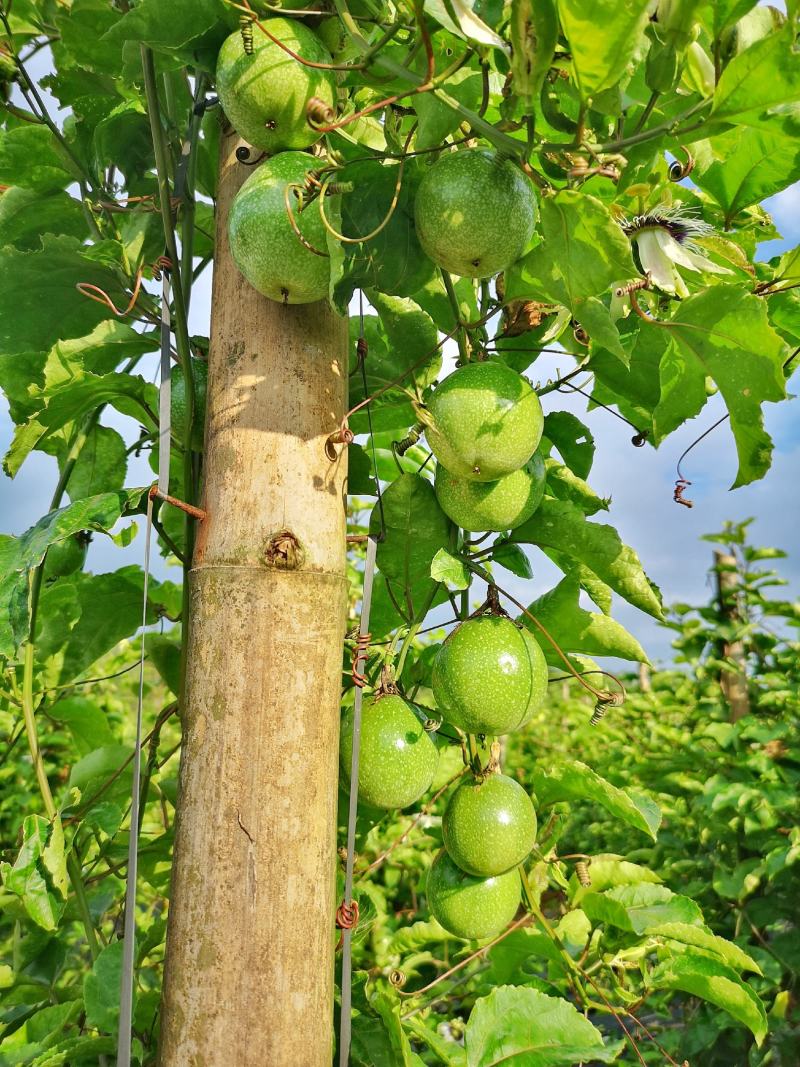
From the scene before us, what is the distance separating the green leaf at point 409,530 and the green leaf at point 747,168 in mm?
595

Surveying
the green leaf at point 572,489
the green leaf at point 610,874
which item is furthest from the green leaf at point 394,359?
the green leaf at point 610,874

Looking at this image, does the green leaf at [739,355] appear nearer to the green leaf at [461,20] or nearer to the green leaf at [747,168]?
the green leaf at [747,168]

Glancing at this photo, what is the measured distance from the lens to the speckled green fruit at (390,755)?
127cm

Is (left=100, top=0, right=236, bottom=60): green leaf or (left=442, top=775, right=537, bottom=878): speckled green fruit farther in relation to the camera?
(left=442, top=775, right=537, bottom=878): speckled green fruit

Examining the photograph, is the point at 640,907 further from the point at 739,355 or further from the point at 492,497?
the point at 739,355

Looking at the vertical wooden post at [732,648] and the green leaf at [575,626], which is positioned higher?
the vertical wooden post at [732,648]

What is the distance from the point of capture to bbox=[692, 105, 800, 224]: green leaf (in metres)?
1.24

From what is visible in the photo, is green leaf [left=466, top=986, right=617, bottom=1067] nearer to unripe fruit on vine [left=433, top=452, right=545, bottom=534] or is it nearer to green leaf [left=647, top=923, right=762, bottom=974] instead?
green leaf [left=647, top=923, right=762, bottom=974]

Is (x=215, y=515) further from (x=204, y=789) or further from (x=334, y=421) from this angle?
(x=204, y=789)

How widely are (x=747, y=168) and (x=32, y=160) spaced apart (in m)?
1.19

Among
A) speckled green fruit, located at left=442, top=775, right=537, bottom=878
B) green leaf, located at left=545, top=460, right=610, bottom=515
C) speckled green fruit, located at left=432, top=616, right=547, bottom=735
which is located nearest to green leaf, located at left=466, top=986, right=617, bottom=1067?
speckled green fruit, located at left=442, top=775, right=537, bottom=878

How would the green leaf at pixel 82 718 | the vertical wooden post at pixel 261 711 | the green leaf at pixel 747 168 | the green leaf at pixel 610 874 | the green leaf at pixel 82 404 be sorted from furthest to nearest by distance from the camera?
1. the green leaf at pixel 82 718
2. the green leaf at pixel 610 874
3. the green leaf at pixel 82 404
4. the green leaf at pixel 747 168
5. the vertical wooden post at pixel 261 711

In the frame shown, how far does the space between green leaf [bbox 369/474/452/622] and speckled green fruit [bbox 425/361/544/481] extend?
11 cm

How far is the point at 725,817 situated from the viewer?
3.58 meters
